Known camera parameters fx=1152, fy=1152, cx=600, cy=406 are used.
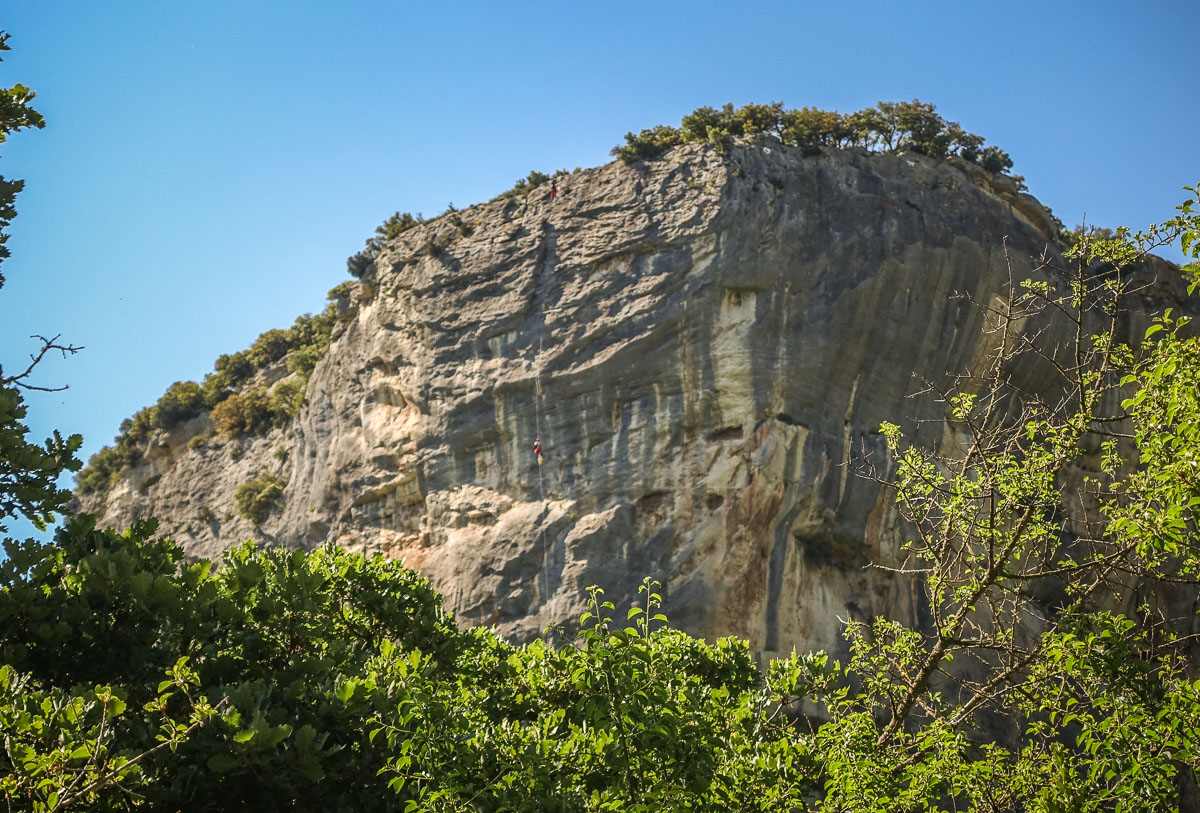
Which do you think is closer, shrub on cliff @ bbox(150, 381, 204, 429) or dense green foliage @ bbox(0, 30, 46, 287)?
dense green foliage @ bbox(0, 30, 46, 287)

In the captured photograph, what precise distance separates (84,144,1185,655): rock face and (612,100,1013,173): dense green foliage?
0.90m

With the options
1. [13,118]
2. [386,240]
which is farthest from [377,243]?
[13,118]

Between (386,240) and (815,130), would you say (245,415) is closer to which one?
(386,240)

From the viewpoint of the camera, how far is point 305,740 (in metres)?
10.6

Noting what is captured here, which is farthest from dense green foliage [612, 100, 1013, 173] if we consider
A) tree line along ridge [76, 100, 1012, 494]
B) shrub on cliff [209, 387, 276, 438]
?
shrub on cliff [209, 387, 276, 438]

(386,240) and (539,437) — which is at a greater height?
(386,240)

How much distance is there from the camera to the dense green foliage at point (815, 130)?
120ft

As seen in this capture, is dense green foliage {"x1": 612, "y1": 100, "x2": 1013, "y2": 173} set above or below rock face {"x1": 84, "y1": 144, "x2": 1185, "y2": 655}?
above

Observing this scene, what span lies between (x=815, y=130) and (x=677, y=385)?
34.4ft

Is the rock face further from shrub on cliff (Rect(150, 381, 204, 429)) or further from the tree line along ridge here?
shrub on cliff (Rect(150, 381, 204, 429))

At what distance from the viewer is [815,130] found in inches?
1454

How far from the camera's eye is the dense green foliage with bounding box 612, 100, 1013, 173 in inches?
1446

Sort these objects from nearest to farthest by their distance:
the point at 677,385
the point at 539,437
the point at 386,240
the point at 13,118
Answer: the point at 13,118, the point at 677,385, the point at 539,437, the point at 386,240

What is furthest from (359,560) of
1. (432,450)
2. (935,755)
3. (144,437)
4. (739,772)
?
(144,437)
